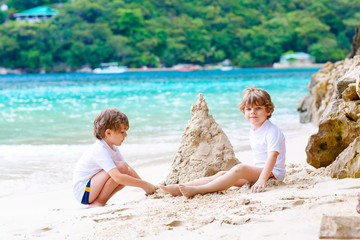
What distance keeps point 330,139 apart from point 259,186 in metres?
0.97

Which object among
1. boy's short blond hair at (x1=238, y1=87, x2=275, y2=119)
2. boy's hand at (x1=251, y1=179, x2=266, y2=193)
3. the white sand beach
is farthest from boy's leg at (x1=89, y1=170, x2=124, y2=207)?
boy's short blond hair at (x1=238, y1=87, x2=275, y2=119)

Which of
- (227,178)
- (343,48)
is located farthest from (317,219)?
(343,48)

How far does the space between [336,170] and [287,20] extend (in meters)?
72.2

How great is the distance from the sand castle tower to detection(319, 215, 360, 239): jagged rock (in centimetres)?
168

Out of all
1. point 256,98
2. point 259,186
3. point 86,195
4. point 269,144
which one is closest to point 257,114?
point 256,98

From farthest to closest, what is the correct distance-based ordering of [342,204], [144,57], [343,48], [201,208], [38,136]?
[343,48] → [144,57] → [38,136] → [201,208] → [342,204]

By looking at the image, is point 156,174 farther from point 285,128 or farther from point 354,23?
point 354,23

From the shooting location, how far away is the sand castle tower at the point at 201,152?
3.73 m

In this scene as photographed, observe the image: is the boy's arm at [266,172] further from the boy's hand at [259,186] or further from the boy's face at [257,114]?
the boy's face at [257,114]

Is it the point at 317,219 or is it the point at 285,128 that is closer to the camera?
the point at 317,219

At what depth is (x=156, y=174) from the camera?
517 cm

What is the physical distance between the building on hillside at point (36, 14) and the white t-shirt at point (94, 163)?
72.3 m

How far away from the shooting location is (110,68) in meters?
62.6

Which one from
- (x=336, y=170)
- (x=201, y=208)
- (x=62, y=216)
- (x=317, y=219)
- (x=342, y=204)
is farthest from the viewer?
(x=336, y=170)
